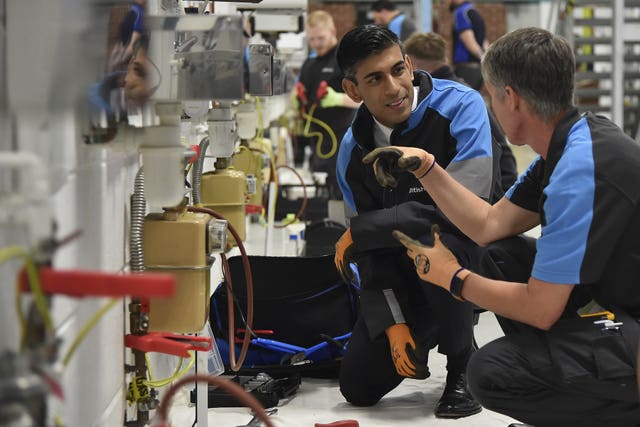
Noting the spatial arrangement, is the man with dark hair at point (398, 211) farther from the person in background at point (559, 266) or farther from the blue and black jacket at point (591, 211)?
the blue and black jacket at point (591, 211)

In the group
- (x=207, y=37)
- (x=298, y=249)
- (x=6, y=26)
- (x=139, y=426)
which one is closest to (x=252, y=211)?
(x=298, y=249)

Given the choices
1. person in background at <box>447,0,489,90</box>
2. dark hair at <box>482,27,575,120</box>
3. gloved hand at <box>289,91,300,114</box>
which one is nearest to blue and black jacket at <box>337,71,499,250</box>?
dark hair at <box>482,27,575,120</box>

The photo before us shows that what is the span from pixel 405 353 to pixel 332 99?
3.34m

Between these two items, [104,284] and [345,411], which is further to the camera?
[345,411]

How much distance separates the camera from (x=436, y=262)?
202 centimetres

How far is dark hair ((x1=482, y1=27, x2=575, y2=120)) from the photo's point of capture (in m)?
1.87

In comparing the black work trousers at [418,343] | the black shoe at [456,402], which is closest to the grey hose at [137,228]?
the black work trousers at [418,343]

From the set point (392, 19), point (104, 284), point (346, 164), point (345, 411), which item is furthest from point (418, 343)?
point (392, 19)

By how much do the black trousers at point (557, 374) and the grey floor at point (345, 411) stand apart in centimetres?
38

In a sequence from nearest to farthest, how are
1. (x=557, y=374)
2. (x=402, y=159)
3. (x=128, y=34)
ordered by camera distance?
1. (x=128, y=34)
2. (x=557, y=374)
3. (x=402, y=159)

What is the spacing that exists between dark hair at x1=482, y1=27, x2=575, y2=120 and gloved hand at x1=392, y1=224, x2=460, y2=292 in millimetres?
340

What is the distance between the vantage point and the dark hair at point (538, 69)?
1867 millimetres

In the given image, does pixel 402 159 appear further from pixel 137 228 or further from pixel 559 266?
pixel 137 228

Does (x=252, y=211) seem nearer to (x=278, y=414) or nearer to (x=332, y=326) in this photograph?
(x=332, y=326)
